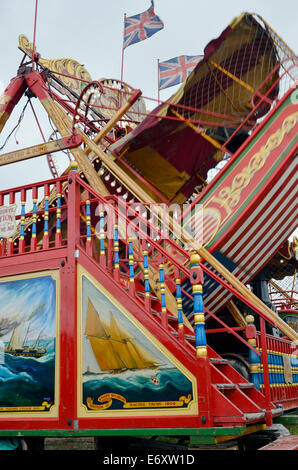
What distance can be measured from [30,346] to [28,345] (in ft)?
0.12

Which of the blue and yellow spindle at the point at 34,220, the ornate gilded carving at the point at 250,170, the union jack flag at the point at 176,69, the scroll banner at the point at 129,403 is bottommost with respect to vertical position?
the scroll banner at the point at 129,403

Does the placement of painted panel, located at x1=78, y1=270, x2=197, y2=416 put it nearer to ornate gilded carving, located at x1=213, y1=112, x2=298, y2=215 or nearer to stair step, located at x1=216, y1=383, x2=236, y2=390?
stair step, located at x1=216, y1=383, x2=236, y2=390

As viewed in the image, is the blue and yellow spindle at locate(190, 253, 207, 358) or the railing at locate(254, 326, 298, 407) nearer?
the blue and yellow spindle at locate(190, 253, 207, 358)

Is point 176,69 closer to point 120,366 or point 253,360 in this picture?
point 253,360

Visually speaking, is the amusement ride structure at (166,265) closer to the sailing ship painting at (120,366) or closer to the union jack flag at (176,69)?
the sailing ship painting at (120,366)

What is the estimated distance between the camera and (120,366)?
488 centimetres

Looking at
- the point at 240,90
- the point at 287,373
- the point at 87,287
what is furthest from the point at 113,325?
the point at 240,90

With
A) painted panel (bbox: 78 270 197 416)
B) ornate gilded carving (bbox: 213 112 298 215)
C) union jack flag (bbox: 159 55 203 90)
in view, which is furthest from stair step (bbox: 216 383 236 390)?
union jack flag (bbox: 159 55 203 90)

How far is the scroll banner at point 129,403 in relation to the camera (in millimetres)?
4395

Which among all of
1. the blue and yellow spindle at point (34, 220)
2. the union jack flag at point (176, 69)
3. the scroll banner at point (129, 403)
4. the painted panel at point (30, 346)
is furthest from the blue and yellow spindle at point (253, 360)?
the union jack flag at point (176, 69)

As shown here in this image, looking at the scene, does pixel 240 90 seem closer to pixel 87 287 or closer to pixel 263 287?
pixel 263 287

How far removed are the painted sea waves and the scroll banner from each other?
0.57m

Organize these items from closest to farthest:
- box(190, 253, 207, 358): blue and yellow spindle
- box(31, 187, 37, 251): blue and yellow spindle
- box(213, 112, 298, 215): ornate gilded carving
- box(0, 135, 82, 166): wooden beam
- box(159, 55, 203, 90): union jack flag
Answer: box(190, 253, 207, 358): blue and yellow spindle
box(31, 187, 37, 251): blue and yellow spindle
box(213, 112, 298, 215): ornate gilded carving
box(0, 135, 82, 166): wooden beam
box(159, 55, 203, 90): union jack flag

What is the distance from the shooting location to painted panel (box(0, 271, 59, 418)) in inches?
208
